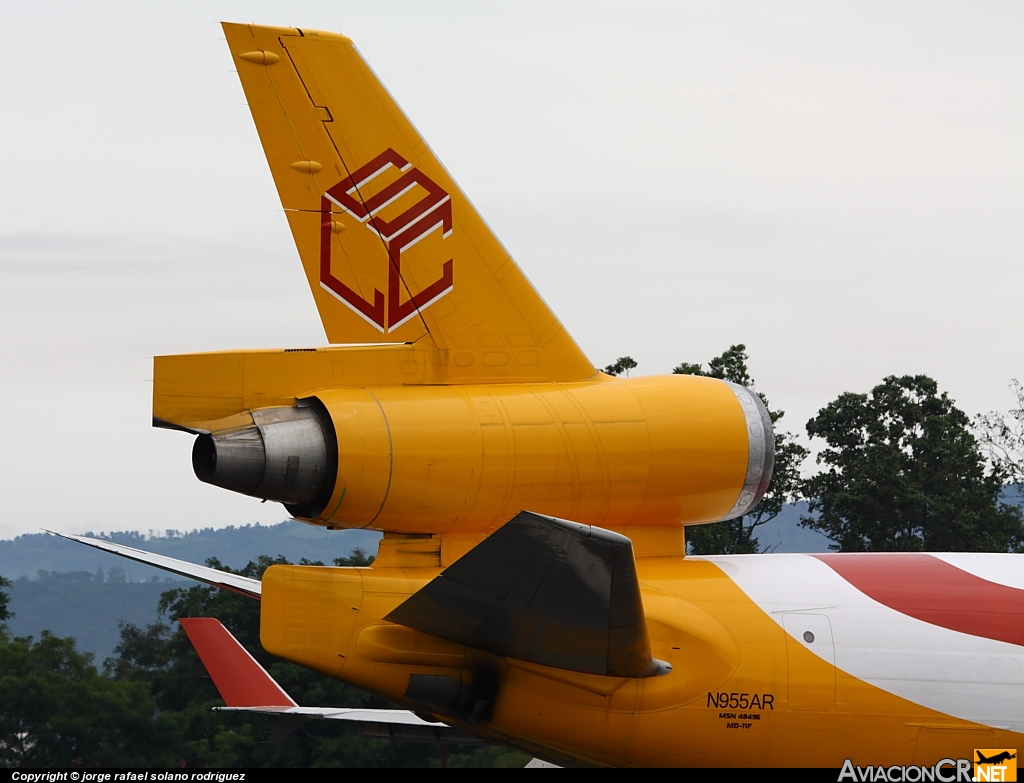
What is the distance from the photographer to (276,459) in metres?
8.97

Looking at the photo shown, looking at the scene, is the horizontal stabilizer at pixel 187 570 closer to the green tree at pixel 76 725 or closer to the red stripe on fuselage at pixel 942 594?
the red stripe on fuselage at pixel 942 594

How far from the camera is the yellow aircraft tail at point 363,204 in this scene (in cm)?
991

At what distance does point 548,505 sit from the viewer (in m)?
9.74

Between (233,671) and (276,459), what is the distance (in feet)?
36.0

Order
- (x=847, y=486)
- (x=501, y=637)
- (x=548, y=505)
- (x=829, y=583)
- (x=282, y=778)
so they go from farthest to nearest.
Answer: (x=847, y=486), (x=282, y=778), (x=829, y=583), (x=548, y=505), (x=501, y=637)

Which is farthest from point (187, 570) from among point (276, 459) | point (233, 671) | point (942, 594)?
point (942, 594)

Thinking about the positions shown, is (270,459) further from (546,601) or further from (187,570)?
(187,570)

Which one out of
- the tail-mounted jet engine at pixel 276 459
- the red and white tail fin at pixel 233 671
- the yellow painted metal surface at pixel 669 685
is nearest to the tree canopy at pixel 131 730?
the red and white tail fin at pixel 233 671

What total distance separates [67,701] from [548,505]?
2787cm

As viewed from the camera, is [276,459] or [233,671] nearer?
[276,459]

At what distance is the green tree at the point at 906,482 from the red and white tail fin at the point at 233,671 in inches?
902

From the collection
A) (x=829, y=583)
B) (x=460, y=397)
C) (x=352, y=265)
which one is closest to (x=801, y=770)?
(x=829, y=583)

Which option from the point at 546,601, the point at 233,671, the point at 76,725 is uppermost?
the point at 546,601

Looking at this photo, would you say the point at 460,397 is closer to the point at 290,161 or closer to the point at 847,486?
the point at 290,161
